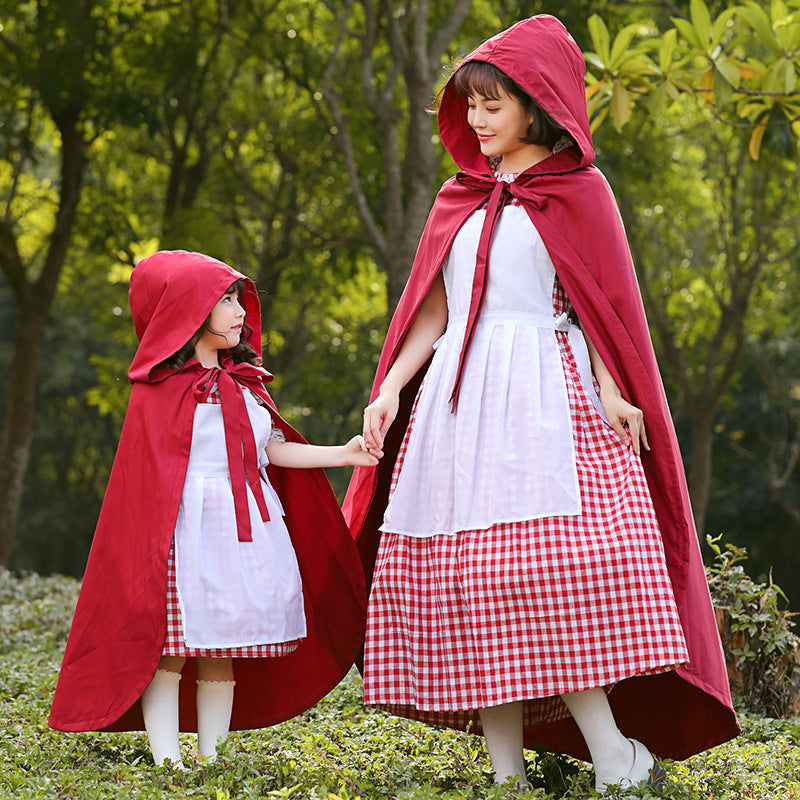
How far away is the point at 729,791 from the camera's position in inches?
130

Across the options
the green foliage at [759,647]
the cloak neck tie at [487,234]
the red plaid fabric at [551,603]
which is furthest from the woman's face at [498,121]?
the green foliage at [759,647]

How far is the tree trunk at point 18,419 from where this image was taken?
9.82 meters

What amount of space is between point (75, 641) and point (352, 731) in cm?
119

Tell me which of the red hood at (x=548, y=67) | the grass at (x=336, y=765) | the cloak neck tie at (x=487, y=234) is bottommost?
the grass at (x=336, y=765)

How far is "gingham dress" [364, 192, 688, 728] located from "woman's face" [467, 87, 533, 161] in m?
0.60

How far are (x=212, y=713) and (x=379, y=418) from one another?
41.2 inches

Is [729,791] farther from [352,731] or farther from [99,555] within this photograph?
[99,555]

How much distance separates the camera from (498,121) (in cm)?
324

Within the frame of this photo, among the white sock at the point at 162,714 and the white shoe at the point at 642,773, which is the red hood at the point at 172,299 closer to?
the white sock at the point at 162,714

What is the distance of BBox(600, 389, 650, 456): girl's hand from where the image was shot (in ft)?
9.99

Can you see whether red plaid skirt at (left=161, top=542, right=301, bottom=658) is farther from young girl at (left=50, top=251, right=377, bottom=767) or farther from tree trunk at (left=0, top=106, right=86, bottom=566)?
tree trunk at (left=0, top=106, right=86, bottom=566)

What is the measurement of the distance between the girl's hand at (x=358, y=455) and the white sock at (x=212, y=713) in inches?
31.2

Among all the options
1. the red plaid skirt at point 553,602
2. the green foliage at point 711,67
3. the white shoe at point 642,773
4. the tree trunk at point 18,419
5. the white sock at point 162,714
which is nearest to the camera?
the red plaid skirt at point 553,602

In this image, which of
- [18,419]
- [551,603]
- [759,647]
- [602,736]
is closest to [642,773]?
[602,736]
